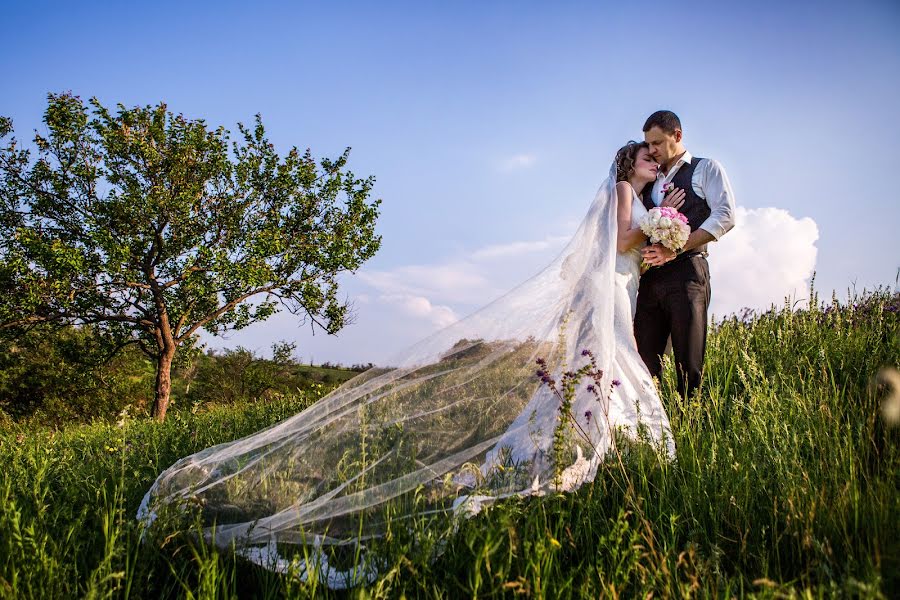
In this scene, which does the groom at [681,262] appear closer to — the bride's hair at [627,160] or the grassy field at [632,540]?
the bride's hair at [627,160]

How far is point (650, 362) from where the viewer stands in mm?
4805

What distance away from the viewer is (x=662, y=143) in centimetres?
461

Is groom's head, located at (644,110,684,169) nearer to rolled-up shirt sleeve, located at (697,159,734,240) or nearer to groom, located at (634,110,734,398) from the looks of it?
groom, located at (634,110,734,398)

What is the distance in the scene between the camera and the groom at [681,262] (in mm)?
4395

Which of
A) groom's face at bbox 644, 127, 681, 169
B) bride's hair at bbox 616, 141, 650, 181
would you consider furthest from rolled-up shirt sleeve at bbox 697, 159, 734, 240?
bride's hair at bbox 616, 141, 650, 181

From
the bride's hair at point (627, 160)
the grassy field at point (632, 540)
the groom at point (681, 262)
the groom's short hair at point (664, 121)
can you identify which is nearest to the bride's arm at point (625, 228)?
the groom at point (681, 262)

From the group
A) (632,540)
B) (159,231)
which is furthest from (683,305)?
(159,231)

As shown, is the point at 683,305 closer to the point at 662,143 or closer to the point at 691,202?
the point at 691,202

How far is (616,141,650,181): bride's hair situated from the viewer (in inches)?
→ 186

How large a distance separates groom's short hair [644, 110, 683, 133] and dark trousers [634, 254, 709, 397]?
1047 mm

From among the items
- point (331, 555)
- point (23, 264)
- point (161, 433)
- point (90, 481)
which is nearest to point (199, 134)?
point (23, 264)

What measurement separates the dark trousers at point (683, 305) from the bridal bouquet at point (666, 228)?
15.4 inches

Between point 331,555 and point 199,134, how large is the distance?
15092 millimetres

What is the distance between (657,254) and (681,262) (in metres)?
0.37
